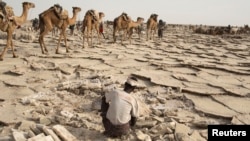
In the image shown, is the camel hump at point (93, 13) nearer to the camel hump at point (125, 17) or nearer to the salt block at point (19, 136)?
the camel hump at point (125, 17)

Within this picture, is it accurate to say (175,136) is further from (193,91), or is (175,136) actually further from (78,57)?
(78,57)

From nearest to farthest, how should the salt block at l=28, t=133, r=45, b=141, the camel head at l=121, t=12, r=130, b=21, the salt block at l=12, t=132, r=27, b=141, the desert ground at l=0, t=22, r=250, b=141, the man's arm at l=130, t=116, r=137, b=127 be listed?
the salt block at l=28, t=133, r=45, b=141 < the salt block at l=12, t=132, r=27, b=141 < the man's arm at l=130, t=116, r=137, b=127 < the desert ground at l=0, t=22, r=250, b=141 < the camel head at l=121, t=12, r=130, b=21

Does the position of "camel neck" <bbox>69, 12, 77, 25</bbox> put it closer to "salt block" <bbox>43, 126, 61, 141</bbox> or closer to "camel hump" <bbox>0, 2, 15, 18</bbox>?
Answer: "camel hump" <bbox>0, 2, 15, 18</bbox>

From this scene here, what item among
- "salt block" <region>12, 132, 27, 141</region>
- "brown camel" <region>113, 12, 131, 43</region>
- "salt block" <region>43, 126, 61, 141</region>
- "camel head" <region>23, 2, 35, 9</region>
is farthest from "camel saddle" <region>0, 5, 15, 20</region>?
"brown camel" <region>113, 12, 131, 43</region>

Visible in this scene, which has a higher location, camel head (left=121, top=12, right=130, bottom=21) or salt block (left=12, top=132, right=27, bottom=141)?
camel head (left=121, top=12, right=130, bottom=21)

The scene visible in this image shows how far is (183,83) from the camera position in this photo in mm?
→ 6363

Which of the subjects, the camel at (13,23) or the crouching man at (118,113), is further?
the camel at (13,23)

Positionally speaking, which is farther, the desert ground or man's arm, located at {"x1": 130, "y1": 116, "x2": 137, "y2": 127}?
the desert ground

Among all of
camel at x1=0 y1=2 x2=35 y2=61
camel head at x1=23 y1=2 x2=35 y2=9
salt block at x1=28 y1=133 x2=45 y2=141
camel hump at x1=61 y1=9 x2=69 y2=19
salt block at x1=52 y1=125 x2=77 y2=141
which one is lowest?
salt block at x1=52 y1=125 x2=77 y2=141

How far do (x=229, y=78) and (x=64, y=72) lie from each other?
3.76 m

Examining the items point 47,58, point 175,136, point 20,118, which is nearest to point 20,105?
point 20,118

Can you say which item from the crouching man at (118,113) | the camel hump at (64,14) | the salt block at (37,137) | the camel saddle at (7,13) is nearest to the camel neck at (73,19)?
the camel hump at (64,14)

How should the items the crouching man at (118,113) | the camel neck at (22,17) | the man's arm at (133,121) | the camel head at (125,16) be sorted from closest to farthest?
the crouching man at (118,113) < the man's arm at (133,121) < the camel neck at (22,17) < the camel head at (125,16)

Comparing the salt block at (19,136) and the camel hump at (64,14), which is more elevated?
the camel hump at (64,14)
